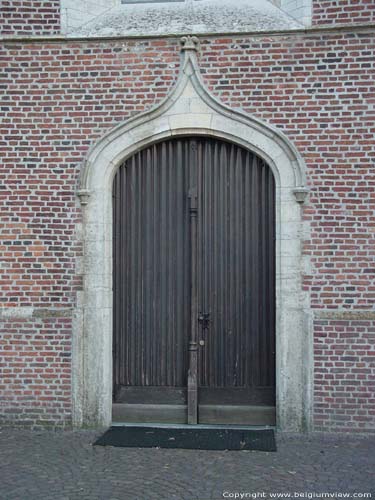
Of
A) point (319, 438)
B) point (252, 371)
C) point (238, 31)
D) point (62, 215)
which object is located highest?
point (238, 31)

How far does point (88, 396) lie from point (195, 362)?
133cm

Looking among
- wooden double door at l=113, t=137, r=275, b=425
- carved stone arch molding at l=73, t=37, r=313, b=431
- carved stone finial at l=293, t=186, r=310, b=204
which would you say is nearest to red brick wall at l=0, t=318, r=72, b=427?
carved stone arch molding at l=73, t=37, r=313, b=431

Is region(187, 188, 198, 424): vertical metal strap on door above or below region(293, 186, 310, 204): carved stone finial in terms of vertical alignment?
below

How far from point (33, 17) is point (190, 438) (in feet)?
17.4

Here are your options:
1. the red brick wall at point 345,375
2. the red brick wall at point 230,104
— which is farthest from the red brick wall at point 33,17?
the red brick wall at point 345,375

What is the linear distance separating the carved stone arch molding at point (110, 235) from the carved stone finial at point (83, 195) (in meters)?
0.01

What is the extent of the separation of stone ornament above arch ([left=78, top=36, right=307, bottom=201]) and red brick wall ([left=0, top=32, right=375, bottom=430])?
0.13 m

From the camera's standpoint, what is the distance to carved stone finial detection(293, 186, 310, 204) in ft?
24.9

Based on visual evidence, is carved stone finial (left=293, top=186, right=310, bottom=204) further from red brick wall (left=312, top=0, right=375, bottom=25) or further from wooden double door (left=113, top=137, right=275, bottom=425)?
red brick wall (left=312, top=0, right=375, bottom=25)

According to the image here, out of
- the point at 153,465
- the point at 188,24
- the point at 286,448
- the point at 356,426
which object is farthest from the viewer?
the point at 188,24

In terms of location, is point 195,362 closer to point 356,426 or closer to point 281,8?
point 356,426

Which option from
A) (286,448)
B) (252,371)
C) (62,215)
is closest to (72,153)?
(62,215)

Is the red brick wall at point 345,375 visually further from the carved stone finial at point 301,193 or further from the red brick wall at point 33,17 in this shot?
the red brick wall at point 33,17

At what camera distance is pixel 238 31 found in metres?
7.76
